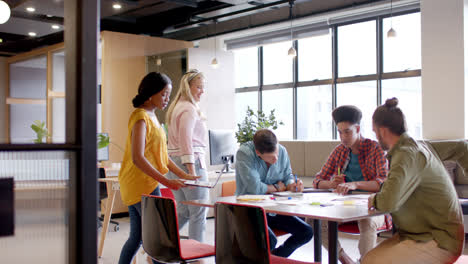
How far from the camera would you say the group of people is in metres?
2.24

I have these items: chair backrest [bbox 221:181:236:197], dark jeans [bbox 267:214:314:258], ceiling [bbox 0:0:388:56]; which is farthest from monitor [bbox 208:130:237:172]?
ceiling [bbox 0:0:388:56]

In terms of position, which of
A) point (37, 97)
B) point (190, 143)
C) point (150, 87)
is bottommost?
point (190, 143)

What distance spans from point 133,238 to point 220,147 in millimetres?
2300

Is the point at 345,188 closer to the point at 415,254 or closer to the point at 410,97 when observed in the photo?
the point at 415,254

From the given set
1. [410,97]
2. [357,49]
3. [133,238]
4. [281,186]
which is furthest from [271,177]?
Answer: [357,49]

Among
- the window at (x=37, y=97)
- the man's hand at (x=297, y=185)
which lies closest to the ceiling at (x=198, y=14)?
the man's hand at (x=297, y=185)

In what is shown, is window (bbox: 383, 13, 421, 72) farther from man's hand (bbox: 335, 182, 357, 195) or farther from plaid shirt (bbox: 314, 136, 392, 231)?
man's hand (bbox: 335, 182, 357, 195)

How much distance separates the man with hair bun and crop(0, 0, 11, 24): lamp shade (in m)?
2.17

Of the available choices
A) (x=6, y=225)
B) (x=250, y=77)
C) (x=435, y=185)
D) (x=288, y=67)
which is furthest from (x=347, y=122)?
(x=250, y=77)

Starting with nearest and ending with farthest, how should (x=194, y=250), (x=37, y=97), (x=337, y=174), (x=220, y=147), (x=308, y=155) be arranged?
1. (x=37, y=97)
2. (x=194, y=250)
3. (x=337, y=174)
4. (x=220, y=147)
5. (x=308, y=155)

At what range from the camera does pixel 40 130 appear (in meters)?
1.29

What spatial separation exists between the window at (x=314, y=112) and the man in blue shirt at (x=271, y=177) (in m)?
5.59

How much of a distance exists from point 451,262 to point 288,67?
24.2ft

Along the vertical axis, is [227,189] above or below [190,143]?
below
